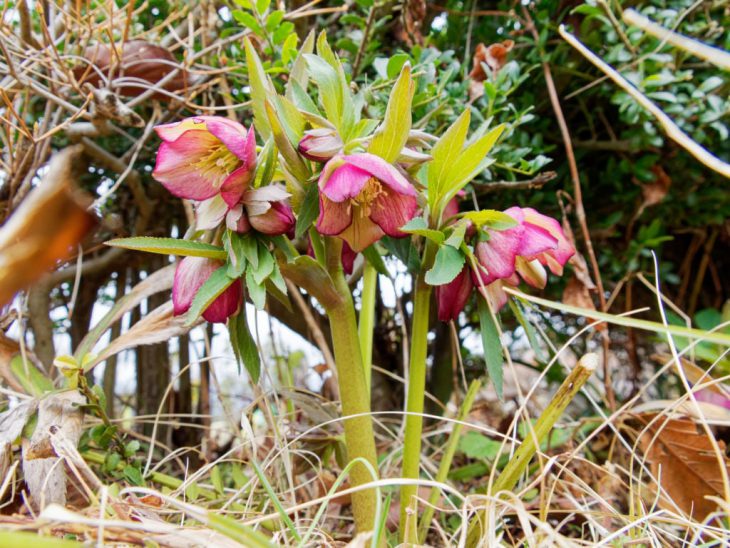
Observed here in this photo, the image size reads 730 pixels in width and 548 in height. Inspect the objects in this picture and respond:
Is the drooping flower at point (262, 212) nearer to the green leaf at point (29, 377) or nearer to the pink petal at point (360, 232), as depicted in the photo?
the pink petal at point (360, 232)

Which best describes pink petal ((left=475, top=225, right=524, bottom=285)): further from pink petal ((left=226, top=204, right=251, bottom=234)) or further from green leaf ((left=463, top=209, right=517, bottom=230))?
pink petal ((left=226, top=204, right=251, bottom=234))

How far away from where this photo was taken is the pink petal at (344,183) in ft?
1.40

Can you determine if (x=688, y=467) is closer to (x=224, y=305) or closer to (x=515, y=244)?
(x=515, y=244)

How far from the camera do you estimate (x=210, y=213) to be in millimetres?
487

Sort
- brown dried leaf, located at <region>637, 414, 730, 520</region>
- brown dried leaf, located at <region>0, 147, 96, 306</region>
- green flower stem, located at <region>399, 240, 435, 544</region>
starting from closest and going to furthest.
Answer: brown dried leaf, located at <region>0, 147, 96, 306</region>
green flower stem, located at <region>399, 240, 435, 544</region>
brown dried leaf, located at <region>637, 414, 730, 520</region>

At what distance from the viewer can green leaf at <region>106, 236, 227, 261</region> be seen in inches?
17.8

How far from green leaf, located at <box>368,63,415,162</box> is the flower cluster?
0.11 m

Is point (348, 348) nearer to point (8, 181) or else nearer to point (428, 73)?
point (428, 73)

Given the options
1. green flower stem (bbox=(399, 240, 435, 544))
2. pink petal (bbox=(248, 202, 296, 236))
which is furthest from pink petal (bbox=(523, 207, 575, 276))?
pink petal (bbox=(248, 202, 296, 236))

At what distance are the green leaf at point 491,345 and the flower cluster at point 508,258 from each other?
0.04 feet

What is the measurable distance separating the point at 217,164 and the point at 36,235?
0.16m

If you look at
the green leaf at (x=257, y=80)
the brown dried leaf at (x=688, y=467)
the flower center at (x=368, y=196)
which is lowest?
the brown dried leaf at (x=688, y=467)

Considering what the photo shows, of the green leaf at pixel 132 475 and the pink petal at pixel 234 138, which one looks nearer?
the pink petal at pixel 234 138

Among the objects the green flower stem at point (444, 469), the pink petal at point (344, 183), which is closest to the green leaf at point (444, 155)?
the pink petal at point (344, 183)
